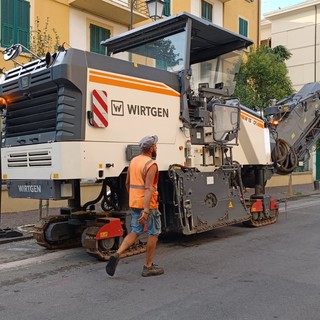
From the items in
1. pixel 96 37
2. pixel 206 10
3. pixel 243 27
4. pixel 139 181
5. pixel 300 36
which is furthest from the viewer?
pixel 300 36

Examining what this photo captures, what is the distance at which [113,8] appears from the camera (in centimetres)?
1558

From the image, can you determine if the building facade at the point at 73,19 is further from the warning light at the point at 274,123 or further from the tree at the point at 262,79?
the warning light at the point at 274,123

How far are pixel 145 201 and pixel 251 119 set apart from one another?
4.14 metres

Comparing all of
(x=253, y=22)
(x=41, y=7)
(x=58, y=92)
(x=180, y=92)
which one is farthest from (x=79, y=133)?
(x=253, y=22)

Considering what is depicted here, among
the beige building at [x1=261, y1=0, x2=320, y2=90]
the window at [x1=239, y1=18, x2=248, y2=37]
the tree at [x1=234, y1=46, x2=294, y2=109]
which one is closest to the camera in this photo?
the tree at [x1=234, y1=46, x2=294, y2=109]

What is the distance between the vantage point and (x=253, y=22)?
2431 centimetres

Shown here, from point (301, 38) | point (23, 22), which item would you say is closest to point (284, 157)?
point (23, 22)

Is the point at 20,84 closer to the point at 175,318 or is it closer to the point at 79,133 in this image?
the point at 79,133

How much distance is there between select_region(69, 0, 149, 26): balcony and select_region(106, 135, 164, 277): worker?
1067 cm

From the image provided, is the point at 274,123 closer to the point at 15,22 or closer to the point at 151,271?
the point at 151,271

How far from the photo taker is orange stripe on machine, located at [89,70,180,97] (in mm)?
6238

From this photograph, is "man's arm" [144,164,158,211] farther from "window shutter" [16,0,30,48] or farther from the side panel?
"window shutter" [16,0,30,48]

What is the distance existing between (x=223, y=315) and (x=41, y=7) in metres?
12.4

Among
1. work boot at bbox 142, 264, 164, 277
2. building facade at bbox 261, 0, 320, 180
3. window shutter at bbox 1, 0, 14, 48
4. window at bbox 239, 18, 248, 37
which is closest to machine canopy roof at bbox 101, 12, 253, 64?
work boot at bbox 142, 264, 164, 277
